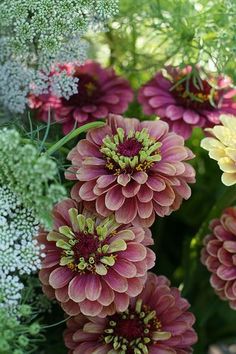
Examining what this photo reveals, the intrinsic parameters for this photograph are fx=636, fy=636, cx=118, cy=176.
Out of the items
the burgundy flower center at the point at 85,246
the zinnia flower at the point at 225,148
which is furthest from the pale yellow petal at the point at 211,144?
the burgundy flower center at the point at 85,246

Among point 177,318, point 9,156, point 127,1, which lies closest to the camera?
point 9,156

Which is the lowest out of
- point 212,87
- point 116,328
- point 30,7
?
point 116,328

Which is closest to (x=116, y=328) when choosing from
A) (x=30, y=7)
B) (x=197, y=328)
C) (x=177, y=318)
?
(x=177, y=318)

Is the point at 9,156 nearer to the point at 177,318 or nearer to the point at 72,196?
the point at 72,196

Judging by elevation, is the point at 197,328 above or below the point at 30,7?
below

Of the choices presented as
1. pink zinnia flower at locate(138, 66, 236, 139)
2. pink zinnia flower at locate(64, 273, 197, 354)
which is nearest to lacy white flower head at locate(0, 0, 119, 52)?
pink zinnia flower at locate(138, 66, 236, 139)

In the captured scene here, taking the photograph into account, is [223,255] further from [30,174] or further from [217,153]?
[30,174]
